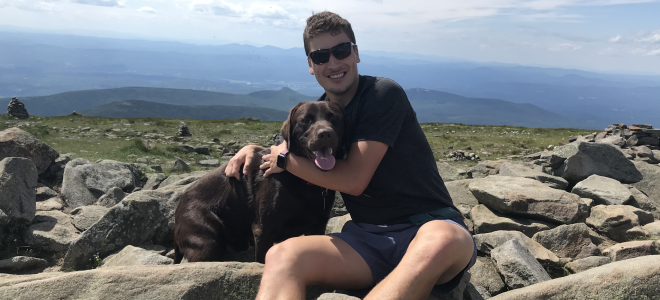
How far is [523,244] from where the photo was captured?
5227mm

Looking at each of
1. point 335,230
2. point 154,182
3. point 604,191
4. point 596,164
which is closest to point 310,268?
point 335,230

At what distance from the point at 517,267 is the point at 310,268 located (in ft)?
8.57

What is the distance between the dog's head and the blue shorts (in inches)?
32.8

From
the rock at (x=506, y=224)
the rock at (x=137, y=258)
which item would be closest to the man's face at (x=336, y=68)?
the rock at (x=137, y=258)

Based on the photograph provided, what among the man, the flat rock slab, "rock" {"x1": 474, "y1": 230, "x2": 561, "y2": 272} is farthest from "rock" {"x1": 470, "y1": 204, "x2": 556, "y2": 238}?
the flat rock slab

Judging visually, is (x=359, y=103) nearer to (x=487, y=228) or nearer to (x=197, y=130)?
(x=487, y=228)

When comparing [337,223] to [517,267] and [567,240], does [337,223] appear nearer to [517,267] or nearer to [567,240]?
[517,267]

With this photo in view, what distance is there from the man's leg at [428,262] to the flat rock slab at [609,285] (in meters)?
0.56

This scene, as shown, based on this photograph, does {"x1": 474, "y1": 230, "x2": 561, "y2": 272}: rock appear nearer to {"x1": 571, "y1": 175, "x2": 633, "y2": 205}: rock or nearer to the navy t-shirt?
the navy t-shirt

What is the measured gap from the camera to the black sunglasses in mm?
4340

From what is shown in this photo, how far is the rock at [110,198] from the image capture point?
825cm

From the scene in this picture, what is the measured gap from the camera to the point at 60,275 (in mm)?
3568

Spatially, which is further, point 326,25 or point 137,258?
point 137,258

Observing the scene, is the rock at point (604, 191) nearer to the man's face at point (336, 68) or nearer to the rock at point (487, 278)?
the rock at point (487, 278)
